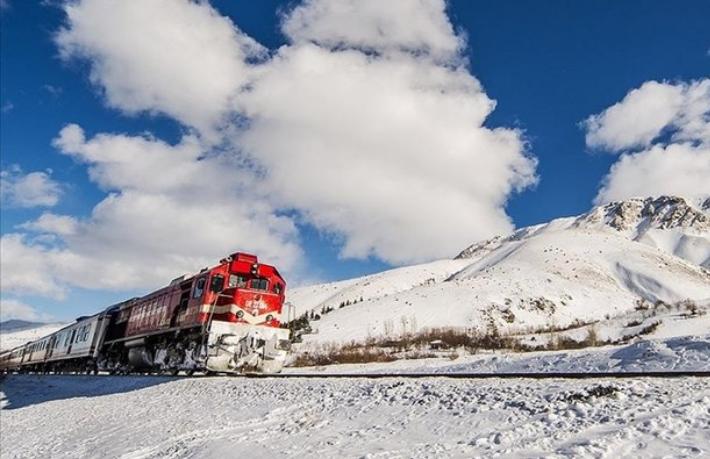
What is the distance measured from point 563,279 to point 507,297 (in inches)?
704

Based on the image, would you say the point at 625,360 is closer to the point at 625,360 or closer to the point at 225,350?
the point at 625,360

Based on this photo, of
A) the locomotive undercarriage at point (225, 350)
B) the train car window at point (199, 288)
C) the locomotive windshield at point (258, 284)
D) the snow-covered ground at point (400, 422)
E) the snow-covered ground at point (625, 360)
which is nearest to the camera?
the snow-covered ground at point (400, 422)

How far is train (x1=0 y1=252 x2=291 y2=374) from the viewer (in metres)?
17.1

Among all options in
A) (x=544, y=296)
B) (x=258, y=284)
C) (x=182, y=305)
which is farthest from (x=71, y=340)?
(x=544, y=296)

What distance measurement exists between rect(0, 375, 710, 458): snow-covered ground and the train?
2924mm

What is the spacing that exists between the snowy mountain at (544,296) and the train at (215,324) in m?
10.3

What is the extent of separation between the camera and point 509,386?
328 inches

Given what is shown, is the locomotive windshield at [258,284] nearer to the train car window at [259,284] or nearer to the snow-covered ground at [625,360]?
the train car window at [259,284]

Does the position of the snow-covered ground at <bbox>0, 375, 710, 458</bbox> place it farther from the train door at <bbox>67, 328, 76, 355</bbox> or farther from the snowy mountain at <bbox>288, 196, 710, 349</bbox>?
the train door at <bbox>67, 328, 76, 355</bbox>

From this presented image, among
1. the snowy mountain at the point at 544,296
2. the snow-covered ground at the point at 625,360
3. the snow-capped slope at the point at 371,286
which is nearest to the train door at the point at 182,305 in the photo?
the snow-covered ground at the point at 625,360

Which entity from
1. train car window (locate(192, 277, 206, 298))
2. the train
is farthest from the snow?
train car window (locate(192, 277, 206, 298))

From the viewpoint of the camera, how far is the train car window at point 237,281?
1869 cm

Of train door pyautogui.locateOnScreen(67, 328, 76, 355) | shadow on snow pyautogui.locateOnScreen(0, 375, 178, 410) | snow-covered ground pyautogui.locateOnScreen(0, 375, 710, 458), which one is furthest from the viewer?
train door pyautogui.locateOnScreen(67, 328, 76, 355)

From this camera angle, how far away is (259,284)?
63.5ft
